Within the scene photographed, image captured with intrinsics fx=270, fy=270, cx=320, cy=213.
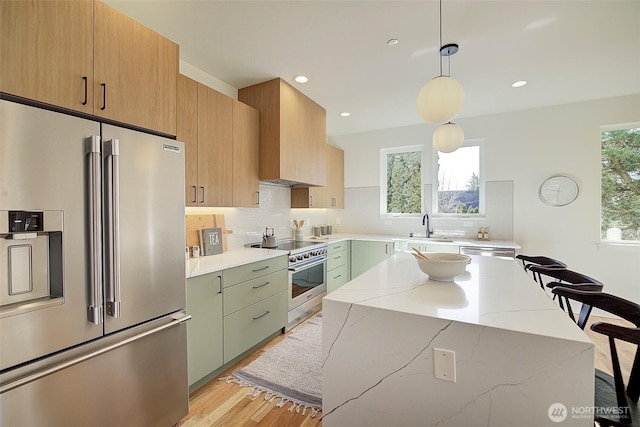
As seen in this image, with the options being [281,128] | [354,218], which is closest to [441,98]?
[281,128]

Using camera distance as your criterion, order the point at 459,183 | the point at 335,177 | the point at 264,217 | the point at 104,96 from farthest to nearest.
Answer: the point at 335,177 < the point at 459,183 < the point at 264,217 < the point at 104,96

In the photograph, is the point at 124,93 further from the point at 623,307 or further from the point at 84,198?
the point at 623,307

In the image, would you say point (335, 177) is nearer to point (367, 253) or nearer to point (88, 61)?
point (367, 253)

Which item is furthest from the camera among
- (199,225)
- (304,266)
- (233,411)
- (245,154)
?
(304,266)

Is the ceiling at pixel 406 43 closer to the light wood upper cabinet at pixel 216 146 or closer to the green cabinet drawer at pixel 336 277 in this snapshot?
the light wood upper cabinet at pixel 216 146

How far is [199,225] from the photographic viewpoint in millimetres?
2504

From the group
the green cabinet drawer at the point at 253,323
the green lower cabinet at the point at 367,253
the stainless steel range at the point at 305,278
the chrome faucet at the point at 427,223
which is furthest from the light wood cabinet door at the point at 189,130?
the chrome faucet at the point at 427,223

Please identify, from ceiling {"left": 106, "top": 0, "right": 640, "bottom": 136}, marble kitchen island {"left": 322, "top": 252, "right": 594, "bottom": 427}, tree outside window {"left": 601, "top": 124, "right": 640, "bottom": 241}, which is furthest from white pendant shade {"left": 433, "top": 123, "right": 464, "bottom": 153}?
tree outside window {"left": 601, "top": 124, "right": 640, "bottom": 241}

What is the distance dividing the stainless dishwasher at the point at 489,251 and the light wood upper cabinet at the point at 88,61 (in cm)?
340

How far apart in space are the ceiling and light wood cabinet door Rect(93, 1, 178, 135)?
42 cm

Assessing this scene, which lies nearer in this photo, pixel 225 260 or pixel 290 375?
pixel 290 375

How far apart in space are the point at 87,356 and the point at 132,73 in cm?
146

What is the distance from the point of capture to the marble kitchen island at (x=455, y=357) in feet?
2.80

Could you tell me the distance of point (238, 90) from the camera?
3016 millimetres
